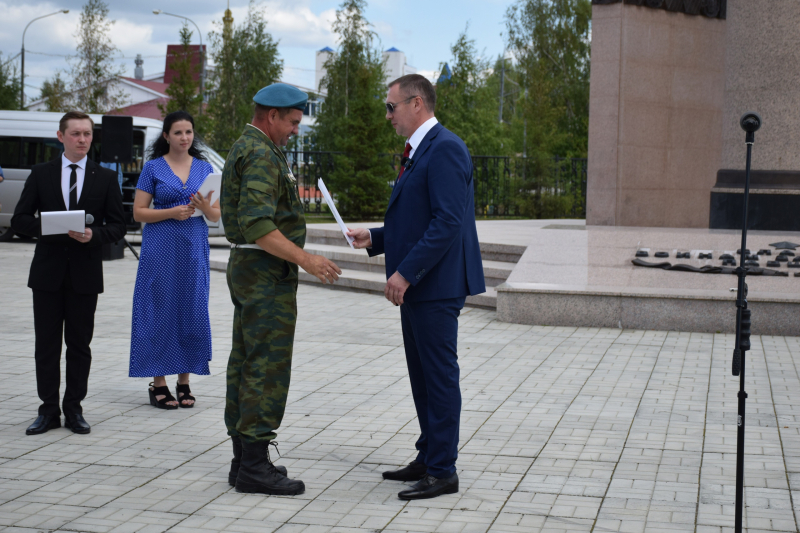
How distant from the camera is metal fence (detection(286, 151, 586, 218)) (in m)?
26.7

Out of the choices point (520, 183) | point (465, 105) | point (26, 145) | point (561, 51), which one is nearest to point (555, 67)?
point (561, 51)

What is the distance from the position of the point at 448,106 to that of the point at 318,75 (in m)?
63.7

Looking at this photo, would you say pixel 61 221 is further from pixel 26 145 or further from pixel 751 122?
pixel 26 145

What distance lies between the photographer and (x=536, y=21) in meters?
44.1

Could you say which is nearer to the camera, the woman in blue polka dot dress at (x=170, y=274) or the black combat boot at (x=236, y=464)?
the black combat boot at (x=236, y=464)

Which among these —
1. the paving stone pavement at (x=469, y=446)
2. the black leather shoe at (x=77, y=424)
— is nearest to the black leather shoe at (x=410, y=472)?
the paving stone pavement at (x=469, y=446)

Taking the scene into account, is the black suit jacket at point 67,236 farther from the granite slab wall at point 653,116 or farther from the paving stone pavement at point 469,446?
the granite slab wall at point 653,116

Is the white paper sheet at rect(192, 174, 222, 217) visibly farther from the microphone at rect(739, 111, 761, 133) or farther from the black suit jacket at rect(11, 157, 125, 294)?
the microphone at rect(739, 111, 761, 133)

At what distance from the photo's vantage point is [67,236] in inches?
211

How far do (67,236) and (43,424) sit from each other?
117 cm

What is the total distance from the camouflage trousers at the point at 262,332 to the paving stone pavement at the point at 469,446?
41cm

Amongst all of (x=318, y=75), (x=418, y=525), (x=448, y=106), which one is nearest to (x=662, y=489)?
(x=418, y=525)

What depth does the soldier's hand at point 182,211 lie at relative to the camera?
19.2 ft

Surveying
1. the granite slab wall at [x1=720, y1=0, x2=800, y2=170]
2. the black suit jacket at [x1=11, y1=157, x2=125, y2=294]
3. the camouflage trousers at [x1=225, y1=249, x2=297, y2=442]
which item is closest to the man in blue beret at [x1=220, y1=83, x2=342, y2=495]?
the camouflage trousers at [x1=225, y1=249, x2=297, y2=442]
